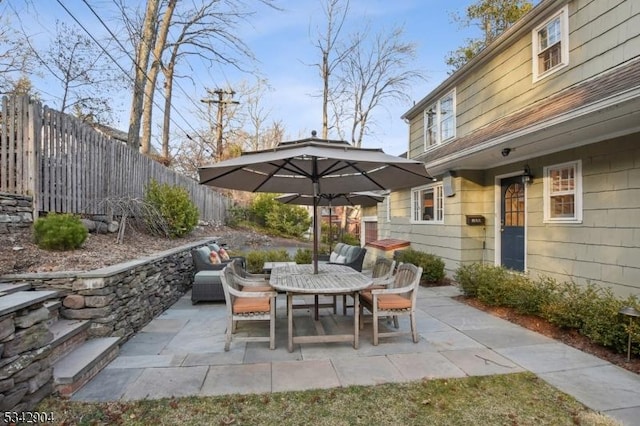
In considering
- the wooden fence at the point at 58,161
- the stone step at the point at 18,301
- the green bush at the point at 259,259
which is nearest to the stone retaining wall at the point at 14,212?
the wooden fence at the point at 58,161

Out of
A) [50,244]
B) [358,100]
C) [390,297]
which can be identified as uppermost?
[358,100]

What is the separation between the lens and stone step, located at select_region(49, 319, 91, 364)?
2.92 meters

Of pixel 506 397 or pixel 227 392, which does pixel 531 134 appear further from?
pixel 227 392

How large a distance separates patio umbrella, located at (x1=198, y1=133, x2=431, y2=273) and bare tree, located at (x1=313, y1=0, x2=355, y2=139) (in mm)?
10610

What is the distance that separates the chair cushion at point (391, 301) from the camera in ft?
13.1

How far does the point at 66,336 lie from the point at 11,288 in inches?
28.2

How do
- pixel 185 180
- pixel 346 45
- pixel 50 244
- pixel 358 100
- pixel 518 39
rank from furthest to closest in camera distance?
pixel 358 100 < pixel 346 45 < pixel 185 180 < pixel 518 39 < pixel 50 244

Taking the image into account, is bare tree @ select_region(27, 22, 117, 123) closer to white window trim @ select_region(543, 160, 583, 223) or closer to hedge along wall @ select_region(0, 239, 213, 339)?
hedge along wall @ select_region(0, 239, 213, 339)

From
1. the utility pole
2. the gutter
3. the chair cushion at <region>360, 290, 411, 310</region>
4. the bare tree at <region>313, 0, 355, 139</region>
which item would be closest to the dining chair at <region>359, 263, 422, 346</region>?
the chair cushion at <region>360, 290, 411, 310</region>

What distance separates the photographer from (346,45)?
610 inches

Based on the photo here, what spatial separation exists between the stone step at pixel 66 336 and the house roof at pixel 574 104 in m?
5.82

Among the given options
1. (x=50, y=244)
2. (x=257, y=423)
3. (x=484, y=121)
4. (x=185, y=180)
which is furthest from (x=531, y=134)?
(x=185, y=180)

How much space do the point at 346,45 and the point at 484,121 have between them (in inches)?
405

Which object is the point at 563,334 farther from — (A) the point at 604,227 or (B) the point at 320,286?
(B) the point at 320,286
